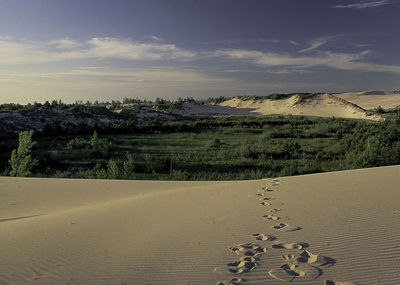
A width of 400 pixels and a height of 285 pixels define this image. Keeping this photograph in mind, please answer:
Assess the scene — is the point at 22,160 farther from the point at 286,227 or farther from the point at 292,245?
the point at 292,245

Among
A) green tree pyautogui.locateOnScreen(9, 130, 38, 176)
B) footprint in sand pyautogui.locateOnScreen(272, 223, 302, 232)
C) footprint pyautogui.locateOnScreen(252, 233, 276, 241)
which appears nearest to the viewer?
footprint pyautogui.locateOnScreen(252, 233, 276, 241)

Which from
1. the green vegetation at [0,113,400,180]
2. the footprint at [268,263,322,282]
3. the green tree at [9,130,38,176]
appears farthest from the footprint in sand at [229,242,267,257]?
the green tree at [9,130,38,176]

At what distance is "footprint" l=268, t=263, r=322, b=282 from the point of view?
2904mm

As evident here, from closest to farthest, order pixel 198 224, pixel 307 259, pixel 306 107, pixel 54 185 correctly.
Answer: pixel 307 259 < pixel 198 224 < pixel 54 185 < pixel 306 107

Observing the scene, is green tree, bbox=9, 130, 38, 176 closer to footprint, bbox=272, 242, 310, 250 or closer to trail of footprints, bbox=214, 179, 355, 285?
trail of footprints, bbox=214, 179, 355, 285

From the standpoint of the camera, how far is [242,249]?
11.7 feet

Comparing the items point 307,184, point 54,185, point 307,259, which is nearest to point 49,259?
point 307,259

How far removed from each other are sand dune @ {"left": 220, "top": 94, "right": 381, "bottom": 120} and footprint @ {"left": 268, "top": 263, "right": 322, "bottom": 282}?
45.7 m

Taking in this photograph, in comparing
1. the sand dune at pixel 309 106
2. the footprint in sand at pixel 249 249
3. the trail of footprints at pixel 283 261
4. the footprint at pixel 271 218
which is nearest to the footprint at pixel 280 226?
the trail of footprints at pixel 283 261

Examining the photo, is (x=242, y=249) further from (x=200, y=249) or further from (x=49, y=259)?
(x=49, y=259)

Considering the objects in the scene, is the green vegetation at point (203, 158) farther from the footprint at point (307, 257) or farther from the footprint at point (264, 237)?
the footprint at point (307, 257)

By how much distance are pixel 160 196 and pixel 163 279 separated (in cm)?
447

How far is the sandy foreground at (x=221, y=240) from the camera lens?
3027mm

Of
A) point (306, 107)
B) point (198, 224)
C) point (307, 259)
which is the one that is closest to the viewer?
point (307, 259)
